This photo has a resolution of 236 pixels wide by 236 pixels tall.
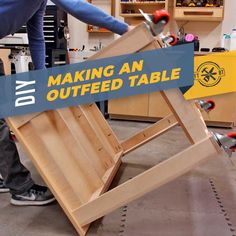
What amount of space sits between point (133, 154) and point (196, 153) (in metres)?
1.19

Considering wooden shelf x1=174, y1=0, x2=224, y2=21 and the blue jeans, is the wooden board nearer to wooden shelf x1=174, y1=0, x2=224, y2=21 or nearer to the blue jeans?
the blue jeans

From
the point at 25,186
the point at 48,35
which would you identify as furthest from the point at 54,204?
the point at 48,35

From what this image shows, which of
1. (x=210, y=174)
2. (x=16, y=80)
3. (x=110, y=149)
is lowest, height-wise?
(x=210, y=174)

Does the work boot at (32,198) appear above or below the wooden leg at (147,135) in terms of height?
below

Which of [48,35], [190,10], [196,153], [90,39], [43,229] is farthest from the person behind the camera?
[90,39]

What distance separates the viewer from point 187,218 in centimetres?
145

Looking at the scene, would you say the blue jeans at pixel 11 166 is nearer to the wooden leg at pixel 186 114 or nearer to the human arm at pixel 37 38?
the human arm at pixel 37 38

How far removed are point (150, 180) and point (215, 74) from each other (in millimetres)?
2182

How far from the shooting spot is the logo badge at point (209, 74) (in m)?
3.09

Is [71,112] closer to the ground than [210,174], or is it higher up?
higher up

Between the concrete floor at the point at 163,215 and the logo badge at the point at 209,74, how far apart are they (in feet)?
4.48

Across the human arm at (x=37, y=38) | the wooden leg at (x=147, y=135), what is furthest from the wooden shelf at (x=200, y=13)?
the human arm at (x=37, y=38)

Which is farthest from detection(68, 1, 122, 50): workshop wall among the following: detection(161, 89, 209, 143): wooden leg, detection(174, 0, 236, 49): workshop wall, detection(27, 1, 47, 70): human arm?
detection(161, 89, 209, 143): wooden leg

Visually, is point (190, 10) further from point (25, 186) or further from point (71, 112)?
point (25, 186)
